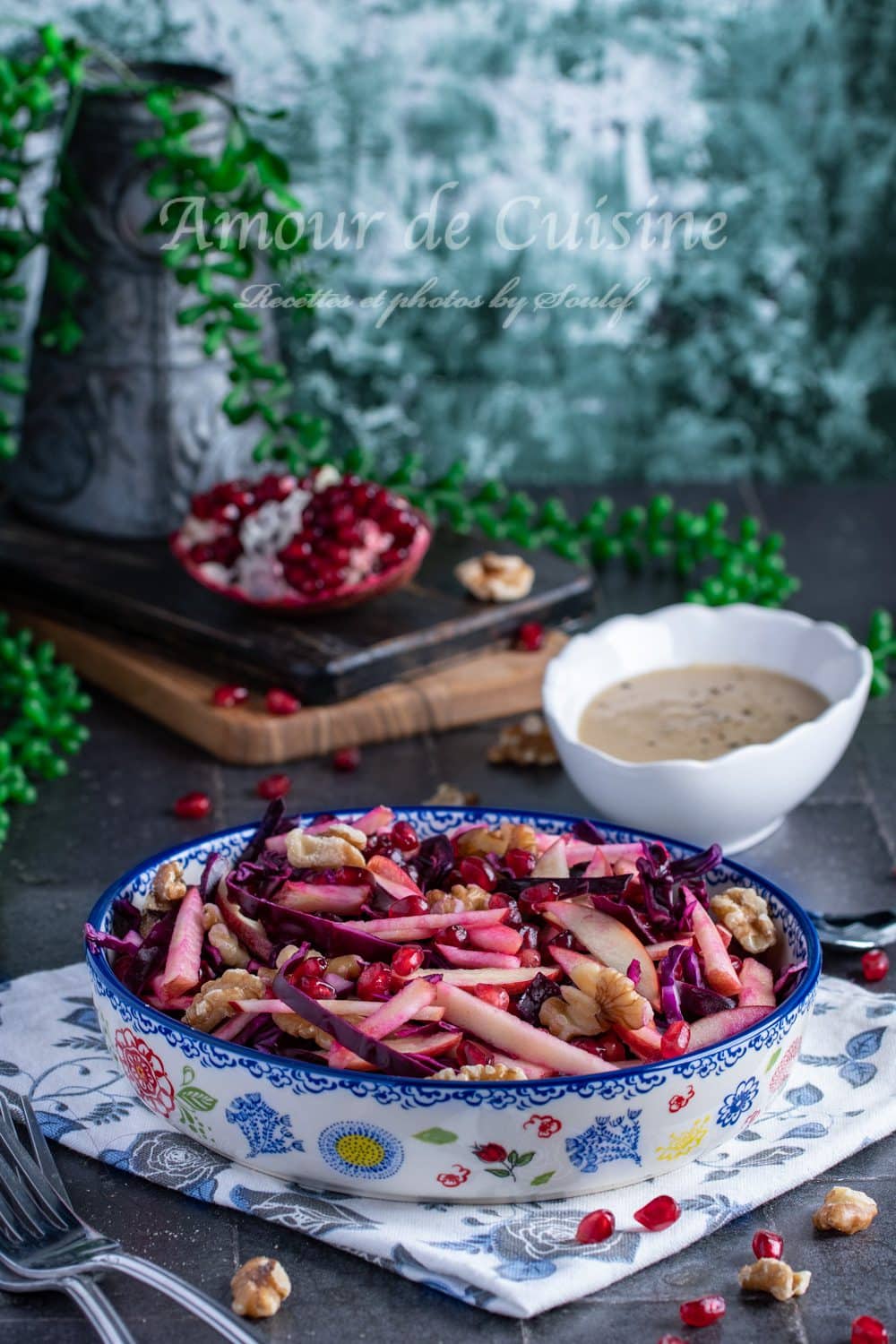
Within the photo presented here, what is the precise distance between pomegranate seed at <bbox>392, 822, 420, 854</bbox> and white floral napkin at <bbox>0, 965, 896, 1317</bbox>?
0.41 m

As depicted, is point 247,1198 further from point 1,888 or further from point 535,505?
point 535,505

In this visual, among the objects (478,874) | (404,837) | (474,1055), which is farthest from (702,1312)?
(404,837)

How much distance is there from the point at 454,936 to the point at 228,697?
Result: 1.27 m

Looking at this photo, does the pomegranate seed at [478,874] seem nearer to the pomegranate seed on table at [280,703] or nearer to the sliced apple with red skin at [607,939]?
the sliced apple with red skin at [607,939]

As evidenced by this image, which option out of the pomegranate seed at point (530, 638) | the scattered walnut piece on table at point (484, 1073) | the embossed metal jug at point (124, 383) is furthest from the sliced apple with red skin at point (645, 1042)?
the embossed metal jug at point (124, 383)

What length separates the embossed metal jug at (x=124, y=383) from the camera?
3.46 metres

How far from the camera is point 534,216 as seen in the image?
13.6 ft

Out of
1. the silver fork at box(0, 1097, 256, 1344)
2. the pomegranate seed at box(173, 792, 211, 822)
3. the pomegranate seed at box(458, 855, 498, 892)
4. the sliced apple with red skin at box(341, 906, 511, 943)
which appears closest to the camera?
the silver fork at box(0, 1097, 256, 1344)

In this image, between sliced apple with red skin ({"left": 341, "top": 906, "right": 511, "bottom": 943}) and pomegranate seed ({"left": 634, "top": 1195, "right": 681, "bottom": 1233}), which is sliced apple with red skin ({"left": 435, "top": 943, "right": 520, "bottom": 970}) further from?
pomegranate seed ({"left": 634, "top": 1195, "right": 681, "bottom": 1233})

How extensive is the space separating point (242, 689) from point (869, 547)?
164cm

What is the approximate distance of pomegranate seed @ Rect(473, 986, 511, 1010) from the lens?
69.0 inches

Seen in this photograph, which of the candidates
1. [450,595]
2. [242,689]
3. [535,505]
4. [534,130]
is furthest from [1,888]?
[534,130]

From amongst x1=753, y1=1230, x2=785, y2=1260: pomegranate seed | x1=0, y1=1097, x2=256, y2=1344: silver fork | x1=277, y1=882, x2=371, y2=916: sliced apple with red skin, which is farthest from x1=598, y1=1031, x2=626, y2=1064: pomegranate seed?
x1=0, y1=1097, x2=256, y2=1344: silver fork

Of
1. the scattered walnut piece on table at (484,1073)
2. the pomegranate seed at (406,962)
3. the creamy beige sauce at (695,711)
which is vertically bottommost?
the creamy beige sauce at (695,711)
